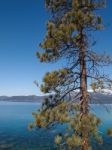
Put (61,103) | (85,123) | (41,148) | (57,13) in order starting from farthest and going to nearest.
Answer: (41,148), (57,13), (61,103), (85,123)

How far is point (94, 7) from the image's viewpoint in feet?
61.6

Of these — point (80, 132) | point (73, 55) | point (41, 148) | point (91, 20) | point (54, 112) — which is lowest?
point (41, 148)

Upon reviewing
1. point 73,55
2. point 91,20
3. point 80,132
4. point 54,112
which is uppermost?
point 91,20

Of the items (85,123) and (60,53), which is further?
(60,53)

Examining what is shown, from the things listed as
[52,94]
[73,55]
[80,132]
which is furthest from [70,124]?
[73,55]

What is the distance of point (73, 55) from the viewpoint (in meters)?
19.0

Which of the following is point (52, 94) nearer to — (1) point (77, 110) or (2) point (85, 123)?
(1) point (77, 110)

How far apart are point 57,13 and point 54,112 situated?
6586 mm

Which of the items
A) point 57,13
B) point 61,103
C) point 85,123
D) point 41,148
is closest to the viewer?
point 85,123

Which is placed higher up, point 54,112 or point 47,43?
point 47,43

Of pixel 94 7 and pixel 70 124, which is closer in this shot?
pixel 70 124

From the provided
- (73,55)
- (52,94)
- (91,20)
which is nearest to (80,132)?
(52,94)

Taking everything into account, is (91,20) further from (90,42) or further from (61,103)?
(61,103)

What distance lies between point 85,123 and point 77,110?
4.38ft
